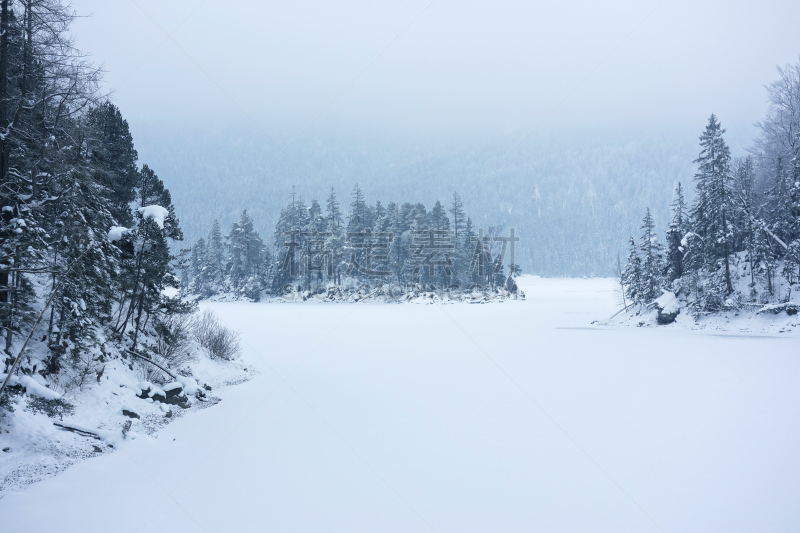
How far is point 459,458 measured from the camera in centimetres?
997

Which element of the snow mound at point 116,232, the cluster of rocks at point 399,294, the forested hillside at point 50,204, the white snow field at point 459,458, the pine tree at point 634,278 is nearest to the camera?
the white snow field at point 459,458

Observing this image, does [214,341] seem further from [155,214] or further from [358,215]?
[358,215]

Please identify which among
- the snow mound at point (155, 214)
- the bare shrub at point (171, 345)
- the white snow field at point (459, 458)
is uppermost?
the snow mound at point (155, 214)

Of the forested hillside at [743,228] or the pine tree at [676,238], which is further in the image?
the pine tree at [676,238]

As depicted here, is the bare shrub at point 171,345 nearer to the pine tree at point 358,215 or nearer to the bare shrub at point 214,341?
the bare shrub at point 214,341

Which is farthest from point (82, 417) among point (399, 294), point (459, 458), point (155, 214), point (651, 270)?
point (399, 294)

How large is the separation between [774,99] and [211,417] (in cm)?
4932

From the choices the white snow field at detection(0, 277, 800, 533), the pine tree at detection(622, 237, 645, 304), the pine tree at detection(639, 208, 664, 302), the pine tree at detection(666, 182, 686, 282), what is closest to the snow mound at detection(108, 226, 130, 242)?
the white snow field at detection(0, 277, 800, 533)

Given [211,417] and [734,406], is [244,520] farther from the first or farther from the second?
[734,406]

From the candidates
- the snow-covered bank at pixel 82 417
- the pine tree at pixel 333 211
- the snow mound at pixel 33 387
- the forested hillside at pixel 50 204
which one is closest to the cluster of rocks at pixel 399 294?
the pine tree at pixel 333 211

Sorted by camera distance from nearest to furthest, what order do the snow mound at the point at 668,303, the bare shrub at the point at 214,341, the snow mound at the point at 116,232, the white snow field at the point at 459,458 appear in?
the white snow field at the point at 459,458 < the snow mound at the point at 116,232 < the bare shrub at the point at 214,341 < the snow mound at the point at 668,303

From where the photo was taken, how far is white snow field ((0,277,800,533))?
7246mm

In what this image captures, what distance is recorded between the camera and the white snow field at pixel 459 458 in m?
7.25

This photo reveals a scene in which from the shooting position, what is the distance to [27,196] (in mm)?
10516
